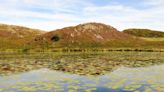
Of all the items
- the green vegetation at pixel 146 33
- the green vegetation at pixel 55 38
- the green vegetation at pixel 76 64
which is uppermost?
the green vegetation at pixel 146 33

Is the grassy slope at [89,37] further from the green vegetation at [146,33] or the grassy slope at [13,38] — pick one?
the green vegetation at [146,33]

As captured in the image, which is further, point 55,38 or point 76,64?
point 55,38

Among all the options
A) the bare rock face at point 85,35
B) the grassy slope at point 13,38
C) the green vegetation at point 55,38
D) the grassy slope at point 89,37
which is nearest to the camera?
the grassy slope at point 89,37

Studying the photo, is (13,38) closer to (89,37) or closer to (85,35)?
(85,35)

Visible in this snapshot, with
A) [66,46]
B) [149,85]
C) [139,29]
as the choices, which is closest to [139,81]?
[149,85]

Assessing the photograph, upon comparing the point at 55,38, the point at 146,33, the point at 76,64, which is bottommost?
the point at 76,64

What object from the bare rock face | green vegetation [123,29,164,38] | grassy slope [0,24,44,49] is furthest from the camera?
green vegetation [123,29,164,38]

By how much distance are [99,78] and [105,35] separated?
88972 millimetres

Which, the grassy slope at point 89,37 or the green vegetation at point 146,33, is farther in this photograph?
the green vegetation at point 146,33

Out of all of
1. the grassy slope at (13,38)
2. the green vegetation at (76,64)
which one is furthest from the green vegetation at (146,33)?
the green vegetation at (76,64)

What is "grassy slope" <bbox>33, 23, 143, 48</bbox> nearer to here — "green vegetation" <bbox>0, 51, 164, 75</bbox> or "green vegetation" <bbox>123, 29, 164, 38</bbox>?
"green vegetation" <bbox>0, 51, 164, 75</bbox>

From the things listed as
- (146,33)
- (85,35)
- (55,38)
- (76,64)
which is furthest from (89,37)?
(146,33)

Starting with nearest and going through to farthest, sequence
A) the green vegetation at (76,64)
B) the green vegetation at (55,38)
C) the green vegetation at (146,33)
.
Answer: the green vegetation at (76,64) → the green vegetation at (55,38) → the green vegetation at (146,33)

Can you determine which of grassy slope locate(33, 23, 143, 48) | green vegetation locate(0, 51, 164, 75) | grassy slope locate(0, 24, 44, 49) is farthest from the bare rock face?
green vegetation locate(0, 51, 164, 75)
